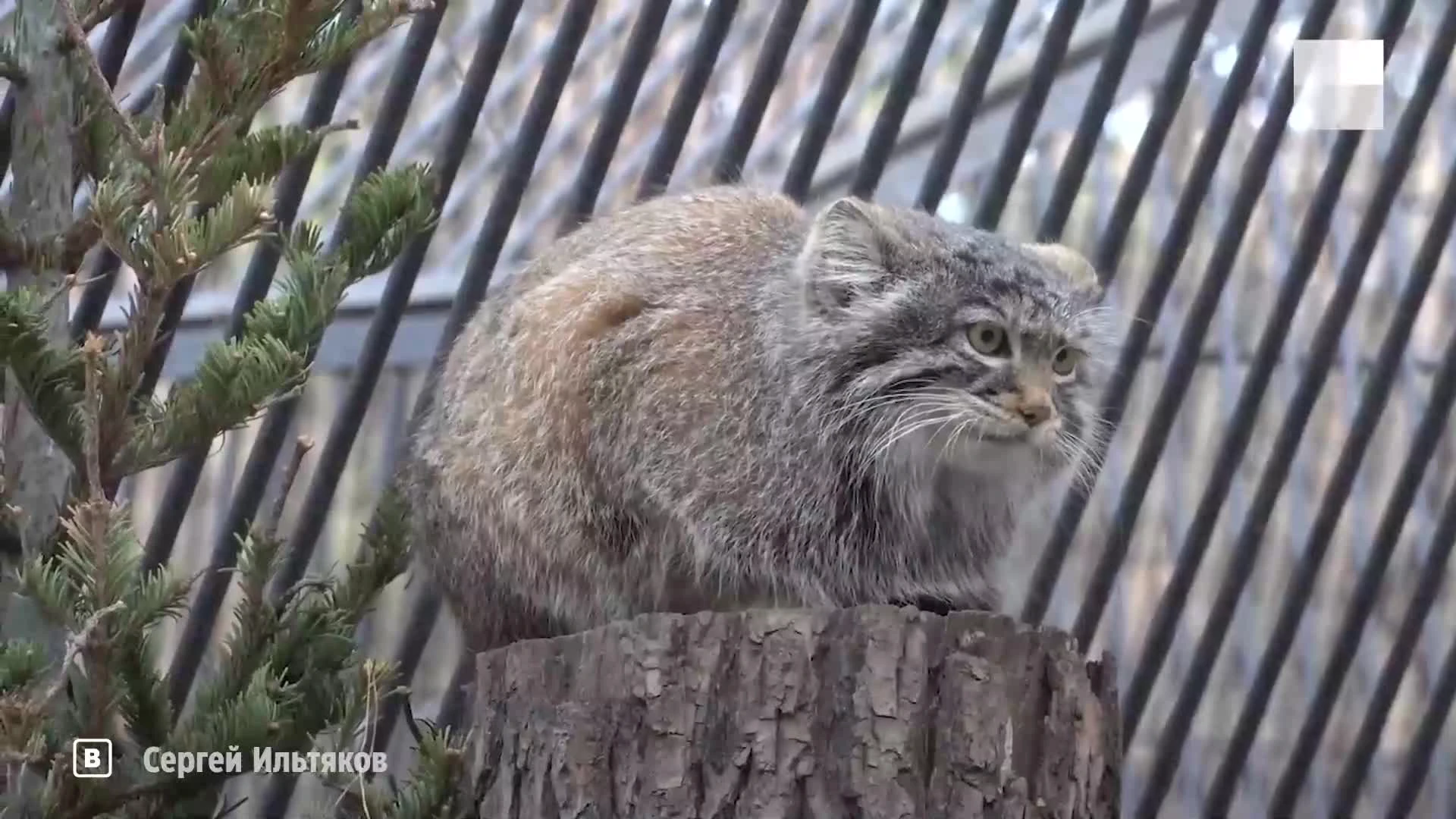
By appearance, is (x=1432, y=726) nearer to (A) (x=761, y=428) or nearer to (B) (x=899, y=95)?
(B) (x=899, y=95)

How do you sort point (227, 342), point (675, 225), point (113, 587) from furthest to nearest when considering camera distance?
point (675, 225) < point (227, 342) < point (113, 587)

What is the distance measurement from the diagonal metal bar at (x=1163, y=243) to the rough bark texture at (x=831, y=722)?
45.6 inches

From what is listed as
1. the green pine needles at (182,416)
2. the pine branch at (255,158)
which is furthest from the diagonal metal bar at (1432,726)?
the pine branch at (255,158)

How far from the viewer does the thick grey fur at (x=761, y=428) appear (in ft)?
8.42

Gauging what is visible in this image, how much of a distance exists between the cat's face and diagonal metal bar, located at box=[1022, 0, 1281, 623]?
71cm

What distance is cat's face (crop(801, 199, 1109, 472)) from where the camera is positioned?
251 centimetres

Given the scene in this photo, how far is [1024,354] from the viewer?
100 inches

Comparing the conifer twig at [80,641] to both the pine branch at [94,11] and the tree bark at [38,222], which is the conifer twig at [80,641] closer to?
the tree bark at [38,222]

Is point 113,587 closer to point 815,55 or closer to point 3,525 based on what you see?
point 3,525

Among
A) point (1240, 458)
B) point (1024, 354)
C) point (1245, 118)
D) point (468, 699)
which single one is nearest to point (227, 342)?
point (468, 699)

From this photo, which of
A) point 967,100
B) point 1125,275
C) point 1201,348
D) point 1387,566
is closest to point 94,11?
point 967,100

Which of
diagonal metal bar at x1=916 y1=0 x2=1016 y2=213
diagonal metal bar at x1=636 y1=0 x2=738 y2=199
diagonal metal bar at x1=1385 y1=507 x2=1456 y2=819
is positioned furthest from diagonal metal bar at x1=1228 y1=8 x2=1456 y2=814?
diagonal metal bar at x1=636 y1=0 x2=738 y2=199

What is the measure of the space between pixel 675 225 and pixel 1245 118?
167 centimetres

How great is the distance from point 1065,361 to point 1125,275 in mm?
1430
